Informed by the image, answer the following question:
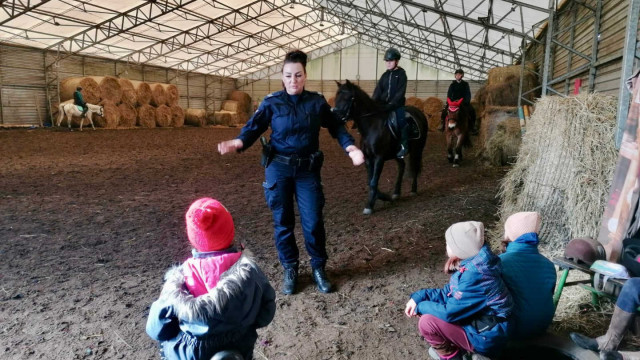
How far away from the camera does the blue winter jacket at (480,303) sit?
1790 millimetres

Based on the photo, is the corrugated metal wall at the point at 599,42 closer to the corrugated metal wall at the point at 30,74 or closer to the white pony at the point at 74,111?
the white pony at the point at 74,111

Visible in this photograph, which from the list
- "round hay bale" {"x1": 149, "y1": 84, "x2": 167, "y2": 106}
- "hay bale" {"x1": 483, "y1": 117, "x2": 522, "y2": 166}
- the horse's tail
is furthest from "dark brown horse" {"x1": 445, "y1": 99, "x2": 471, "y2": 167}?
"round hay bale" {"x1": 149, "y1": 84, "x2": 167, "y2": 106}

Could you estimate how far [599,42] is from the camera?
273 inches

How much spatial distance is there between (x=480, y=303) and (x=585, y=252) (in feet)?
3.18

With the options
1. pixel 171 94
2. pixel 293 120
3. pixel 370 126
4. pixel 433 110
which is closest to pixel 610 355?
pixel 293 120

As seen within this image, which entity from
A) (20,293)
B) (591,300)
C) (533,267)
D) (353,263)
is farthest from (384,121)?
(20,293)

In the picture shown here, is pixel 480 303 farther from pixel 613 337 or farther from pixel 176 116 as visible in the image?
pixel 176 116

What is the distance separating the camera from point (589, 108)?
3.37 meters

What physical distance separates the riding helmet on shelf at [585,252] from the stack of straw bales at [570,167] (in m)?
0.95

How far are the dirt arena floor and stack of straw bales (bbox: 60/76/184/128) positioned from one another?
29.9 feet

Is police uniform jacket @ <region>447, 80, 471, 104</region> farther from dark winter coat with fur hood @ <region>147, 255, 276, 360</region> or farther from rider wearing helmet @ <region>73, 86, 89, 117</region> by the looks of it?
rider wearing helmet @ <region>73, 86, 89, 117</region>

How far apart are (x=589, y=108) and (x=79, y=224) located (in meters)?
5.24

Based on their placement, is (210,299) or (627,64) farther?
(627,64)

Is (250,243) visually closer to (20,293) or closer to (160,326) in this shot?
(20,293)
